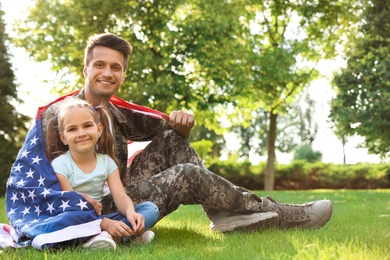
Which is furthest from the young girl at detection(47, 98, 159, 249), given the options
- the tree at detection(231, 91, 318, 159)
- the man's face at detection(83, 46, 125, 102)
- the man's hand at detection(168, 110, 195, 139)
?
the tree at detection(231, 91, 318, 159)

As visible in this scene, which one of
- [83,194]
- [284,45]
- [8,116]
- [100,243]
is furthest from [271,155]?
[100,243]

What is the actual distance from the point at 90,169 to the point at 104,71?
3.01 ft

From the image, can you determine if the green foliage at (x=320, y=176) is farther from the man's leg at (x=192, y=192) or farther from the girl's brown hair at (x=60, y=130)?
the girl's brown hair at (x=60, y=130)

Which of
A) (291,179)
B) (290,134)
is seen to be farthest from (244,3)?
(290,134)

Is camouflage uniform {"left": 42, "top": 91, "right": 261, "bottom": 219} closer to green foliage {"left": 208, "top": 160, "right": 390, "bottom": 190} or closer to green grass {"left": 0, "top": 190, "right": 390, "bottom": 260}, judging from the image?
green grass {"left": 0, "top": 190, "right": 390, "bottom": 260}

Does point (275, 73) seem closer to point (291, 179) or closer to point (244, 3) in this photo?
point (244, 3)

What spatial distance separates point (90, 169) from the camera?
12.3ft

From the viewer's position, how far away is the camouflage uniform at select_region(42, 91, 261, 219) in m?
4.00

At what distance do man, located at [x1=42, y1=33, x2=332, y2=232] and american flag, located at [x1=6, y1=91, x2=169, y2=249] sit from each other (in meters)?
0.34

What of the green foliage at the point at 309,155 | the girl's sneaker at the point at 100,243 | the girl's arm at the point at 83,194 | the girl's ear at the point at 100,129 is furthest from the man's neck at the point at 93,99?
the green foliage at the point at 309,155

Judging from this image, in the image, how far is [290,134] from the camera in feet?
157

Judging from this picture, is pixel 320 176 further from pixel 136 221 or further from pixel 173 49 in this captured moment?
pixel 136 221

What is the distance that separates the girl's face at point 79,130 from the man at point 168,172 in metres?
0.37

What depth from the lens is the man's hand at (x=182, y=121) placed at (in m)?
4.42
